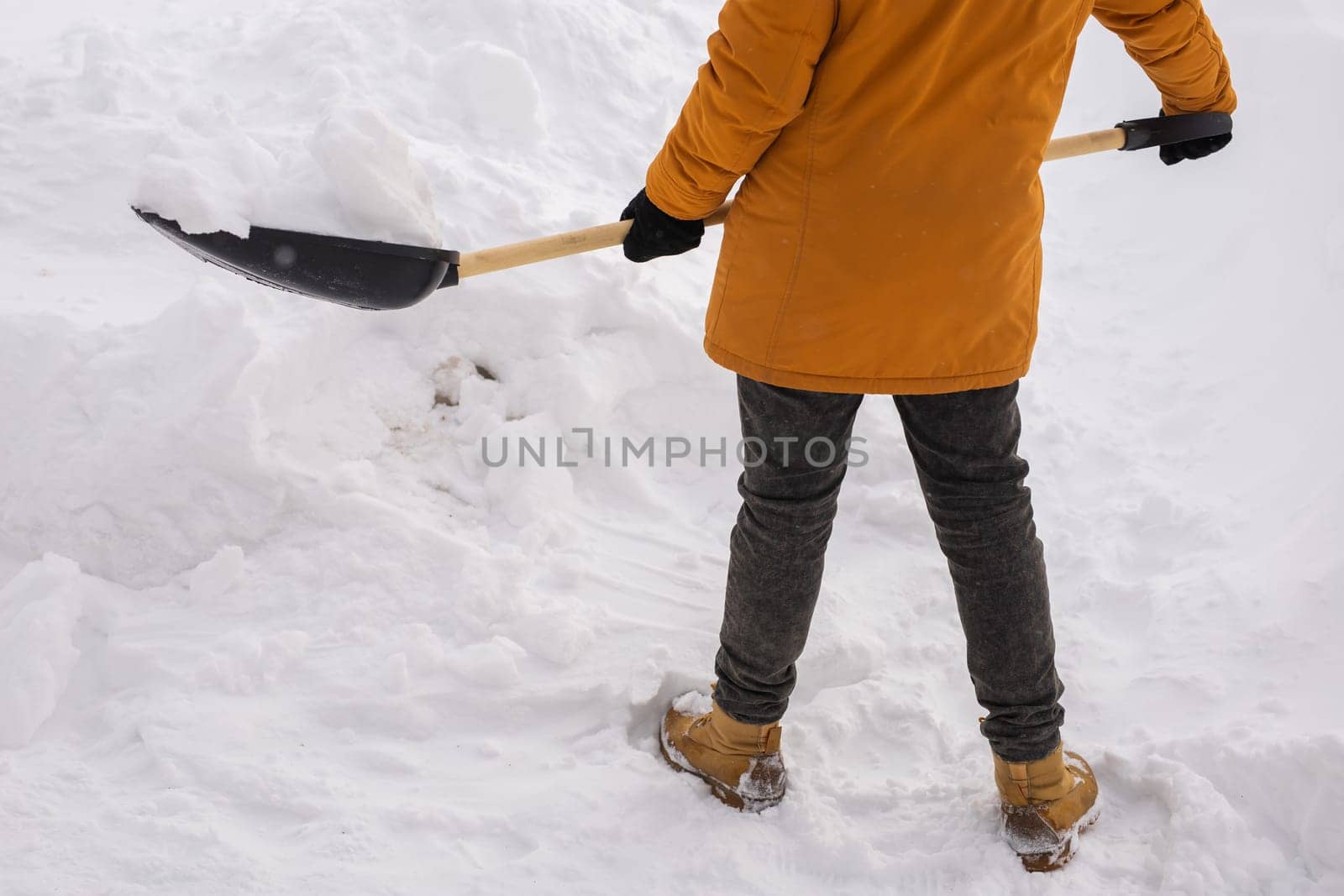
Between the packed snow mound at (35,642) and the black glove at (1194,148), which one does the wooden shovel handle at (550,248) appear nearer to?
the black glove at (1194,148)

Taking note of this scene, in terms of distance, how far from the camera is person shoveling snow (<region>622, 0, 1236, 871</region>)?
49.2 inches

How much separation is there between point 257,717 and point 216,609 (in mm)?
325

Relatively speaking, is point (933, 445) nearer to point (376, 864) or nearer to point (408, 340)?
point (376, 864)

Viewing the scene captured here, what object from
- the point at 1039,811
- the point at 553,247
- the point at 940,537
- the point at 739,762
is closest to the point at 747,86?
the point at 553,247

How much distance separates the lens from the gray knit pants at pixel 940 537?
4.87 feet

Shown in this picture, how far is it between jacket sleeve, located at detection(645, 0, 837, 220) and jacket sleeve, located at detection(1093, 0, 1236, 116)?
696 mm

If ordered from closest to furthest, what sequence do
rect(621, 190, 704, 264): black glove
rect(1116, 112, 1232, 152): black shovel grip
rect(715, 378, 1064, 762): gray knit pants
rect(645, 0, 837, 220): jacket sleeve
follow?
rect(645, 0, 837, 220): jacket sleeve
rect(715, 378, 1064, 762): gray knit pants
rect(621, 190, 704, 264): black glove
rect(1116, 112, 1232, 152): black shovel grip

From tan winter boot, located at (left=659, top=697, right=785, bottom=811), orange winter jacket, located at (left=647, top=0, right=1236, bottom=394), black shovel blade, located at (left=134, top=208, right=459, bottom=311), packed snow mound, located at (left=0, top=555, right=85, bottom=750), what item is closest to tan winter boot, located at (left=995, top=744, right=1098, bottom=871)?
tan winter boot, located at (left=659, top=697, right=785, bottom=811)

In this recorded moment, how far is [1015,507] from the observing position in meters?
1.53

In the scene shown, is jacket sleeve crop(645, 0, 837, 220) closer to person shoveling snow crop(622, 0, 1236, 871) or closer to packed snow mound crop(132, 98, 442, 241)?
person shoveling snow crop(622, 0, 1236, 871)

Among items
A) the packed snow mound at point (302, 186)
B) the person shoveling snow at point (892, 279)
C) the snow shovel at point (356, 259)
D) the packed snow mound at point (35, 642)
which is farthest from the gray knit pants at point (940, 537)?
the packed snow mound at point (35, 642)

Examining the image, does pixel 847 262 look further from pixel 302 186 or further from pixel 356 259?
pixel 302 186

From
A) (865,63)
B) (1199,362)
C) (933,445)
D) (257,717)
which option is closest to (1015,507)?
(933,445)

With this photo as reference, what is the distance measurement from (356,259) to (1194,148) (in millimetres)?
1780
